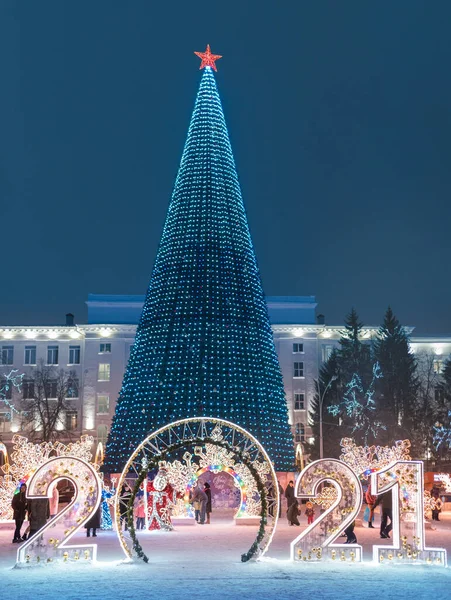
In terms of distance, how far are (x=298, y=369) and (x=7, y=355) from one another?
23102 mm

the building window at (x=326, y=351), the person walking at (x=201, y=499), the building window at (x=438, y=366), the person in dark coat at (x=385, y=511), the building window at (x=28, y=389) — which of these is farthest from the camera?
the building window at (x=438, y=366)

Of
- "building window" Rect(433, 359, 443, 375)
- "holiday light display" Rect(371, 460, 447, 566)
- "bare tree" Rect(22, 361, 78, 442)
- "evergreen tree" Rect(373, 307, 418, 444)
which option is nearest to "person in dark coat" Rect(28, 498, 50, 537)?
"holiday light display" Rect(371, 460, 447, 566)

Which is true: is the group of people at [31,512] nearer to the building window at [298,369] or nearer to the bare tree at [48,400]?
the bare tree at [48,400]

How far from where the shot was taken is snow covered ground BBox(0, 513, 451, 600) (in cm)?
1095

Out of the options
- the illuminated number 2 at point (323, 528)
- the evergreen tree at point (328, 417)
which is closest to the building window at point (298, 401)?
the evergreen tree at point (328, 417)

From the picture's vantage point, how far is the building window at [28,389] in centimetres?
5891

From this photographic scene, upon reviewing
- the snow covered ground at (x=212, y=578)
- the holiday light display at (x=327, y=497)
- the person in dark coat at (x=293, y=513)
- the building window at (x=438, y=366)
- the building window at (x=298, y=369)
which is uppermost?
the building window at (x=438, y=366)

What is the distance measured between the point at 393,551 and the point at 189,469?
11.0 m

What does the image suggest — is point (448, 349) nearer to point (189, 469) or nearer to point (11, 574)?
point (189, 469)

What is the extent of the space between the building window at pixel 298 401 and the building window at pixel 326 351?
3.73 m

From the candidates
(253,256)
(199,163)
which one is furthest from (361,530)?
(199,163)

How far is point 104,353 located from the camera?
59219 mm

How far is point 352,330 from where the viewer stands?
188 feet

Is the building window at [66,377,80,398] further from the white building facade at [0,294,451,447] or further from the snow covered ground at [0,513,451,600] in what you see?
the snow covered ground at [0,513,451,600]
